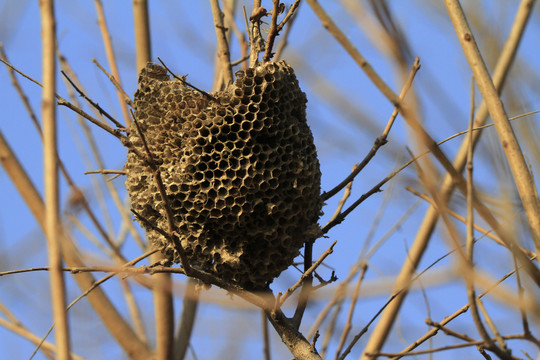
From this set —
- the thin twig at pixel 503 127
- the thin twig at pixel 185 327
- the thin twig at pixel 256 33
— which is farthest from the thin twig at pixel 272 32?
the thin twig at pixel 185 327

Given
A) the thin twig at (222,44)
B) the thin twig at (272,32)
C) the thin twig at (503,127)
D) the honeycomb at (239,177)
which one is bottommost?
the thin twig at (503,127)

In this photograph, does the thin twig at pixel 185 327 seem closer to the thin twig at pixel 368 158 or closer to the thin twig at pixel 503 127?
the thin twig at pixel 368 158

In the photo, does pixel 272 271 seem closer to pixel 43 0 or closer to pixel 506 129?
pixel 506 129

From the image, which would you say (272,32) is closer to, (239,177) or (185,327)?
(239,177)

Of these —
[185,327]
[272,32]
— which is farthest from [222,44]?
[185,327]

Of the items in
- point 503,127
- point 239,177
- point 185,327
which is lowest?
point 503,127

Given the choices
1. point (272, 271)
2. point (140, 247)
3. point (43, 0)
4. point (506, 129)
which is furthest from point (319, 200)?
point (140, 247)

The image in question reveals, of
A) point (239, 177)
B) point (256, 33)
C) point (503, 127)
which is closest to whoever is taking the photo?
point (503, 127)

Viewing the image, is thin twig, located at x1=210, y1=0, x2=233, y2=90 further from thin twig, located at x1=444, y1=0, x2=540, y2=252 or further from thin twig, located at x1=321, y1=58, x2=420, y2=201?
thin twig, located at x1=444, y1=0, x2=540, y2=252
